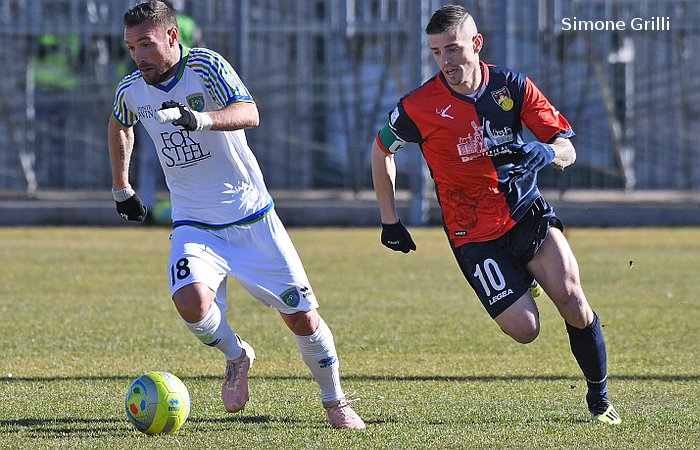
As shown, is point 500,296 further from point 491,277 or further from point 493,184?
point 493,184

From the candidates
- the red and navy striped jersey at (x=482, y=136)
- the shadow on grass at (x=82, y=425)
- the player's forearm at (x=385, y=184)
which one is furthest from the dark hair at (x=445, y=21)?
the shadow on grass at (x=82, y=425)

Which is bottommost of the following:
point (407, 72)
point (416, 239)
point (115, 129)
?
point (416, 239)

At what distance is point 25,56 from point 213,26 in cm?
261

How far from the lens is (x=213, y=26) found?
17.6 m

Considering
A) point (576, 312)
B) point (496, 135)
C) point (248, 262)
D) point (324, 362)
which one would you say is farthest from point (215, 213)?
point (576, 312)

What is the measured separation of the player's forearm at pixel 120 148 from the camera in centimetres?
630

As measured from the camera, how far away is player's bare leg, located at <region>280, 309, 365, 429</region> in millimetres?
5867

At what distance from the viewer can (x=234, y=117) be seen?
18.4 feet

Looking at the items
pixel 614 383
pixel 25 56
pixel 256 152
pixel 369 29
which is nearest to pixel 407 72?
pixel 369 29

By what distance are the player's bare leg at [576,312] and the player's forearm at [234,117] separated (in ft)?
4.76

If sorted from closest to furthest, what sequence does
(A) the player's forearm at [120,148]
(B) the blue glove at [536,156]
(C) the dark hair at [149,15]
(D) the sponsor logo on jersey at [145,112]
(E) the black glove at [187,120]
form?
(E) the black glove at [187,120], (B) the blue glove at [536,156], (C) the dark hair at [149,15], (D) the sponsor logo on jersey at [145,112], (A) the player's forearm at [120,148]

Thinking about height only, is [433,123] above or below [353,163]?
above

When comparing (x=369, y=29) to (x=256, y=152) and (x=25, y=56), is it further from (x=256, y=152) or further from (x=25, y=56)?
(x=25, y=56)

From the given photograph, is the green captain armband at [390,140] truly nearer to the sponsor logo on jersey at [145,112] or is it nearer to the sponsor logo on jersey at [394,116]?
the sponsor logo on jersey at [394,116]
